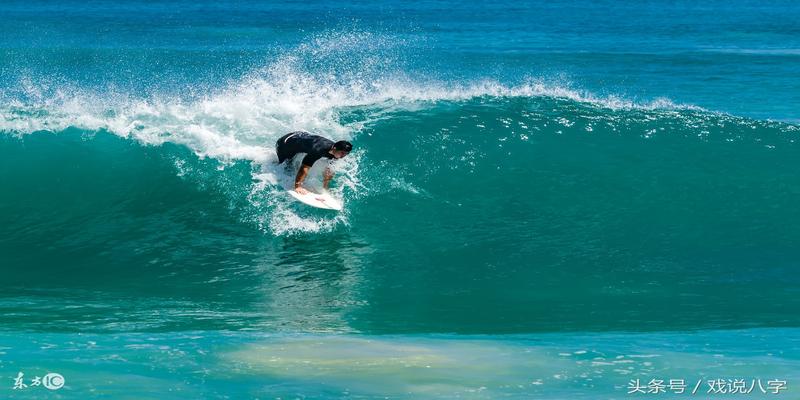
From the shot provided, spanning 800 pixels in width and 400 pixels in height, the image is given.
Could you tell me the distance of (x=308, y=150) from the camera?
11.6 m

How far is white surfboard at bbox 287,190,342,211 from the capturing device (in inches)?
456

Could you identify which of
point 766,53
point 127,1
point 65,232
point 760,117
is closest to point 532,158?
point 65,232

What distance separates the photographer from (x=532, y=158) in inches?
571

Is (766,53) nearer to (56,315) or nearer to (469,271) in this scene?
(469,271)

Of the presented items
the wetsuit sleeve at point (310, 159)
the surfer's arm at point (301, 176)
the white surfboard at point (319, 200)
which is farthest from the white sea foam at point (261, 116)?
the wetsuit sleeve at point (310, 159)

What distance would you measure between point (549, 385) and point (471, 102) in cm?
1036

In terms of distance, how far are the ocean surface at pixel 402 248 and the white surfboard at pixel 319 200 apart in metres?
0.16

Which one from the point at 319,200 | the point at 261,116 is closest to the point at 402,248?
the point at 319,200

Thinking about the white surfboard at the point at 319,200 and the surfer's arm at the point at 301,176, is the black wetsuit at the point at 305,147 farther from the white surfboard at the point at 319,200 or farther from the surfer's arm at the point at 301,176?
the white surfboard at the point at 319,200

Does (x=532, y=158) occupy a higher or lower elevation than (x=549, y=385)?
higher

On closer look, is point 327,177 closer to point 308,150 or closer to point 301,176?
point 301,176

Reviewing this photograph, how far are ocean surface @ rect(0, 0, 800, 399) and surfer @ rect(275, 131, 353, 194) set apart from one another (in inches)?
17.3

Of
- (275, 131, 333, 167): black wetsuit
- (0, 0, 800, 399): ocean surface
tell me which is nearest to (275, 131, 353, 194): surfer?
(275, 131, 333, 167): black wetsuit

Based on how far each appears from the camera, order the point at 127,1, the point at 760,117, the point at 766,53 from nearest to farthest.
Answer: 1. the point at 760,117
2. the point at 766,53
3. the point at 127,1
